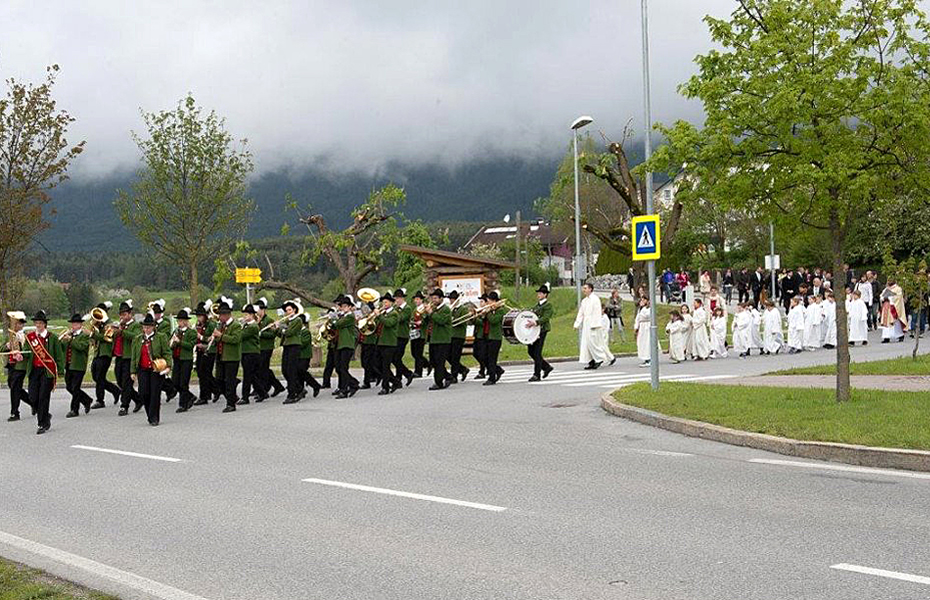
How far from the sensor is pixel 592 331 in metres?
24.9

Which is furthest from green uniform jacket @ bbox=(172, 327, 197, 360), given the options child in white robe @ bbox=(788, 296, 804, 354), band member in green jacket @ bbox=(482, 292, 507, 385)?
child in white robe @ bbox=(788, 296, 804, 354)

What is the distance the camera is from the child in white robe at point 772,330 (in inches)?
1160

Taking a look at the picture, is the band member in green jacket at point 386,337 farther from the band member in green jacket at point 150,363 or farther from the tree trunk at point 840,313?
the tree trunk at point 840,313

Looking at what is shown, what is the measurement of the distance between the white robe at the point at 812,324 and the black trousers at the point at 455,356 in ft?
39.2

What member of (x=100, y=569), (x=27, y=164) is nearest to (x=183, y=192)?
(x=27, y=164)

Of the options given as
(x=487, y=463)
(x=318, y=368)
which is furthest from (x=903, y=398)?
(x=318, y=368)

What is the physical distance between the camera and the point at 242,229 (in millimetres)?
39875

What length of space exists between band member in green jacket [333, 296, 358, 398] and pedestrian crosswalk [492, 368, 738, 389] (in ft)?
11.5

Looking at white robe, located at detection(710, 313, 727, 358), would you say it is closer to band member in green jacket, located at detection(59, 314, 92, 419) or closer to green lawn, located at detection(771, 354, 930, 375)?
green lawn, located at detection(771, 354, 930, 375)

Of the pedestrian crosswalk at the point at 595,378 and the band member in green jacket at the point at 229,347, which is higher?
the band member in green jacket at the point at 229,347

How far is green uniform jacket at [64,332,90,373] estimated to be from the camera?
733 inches

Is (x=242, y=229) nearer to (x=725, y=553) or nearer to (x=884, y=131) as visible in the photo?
(x=884, y=131)

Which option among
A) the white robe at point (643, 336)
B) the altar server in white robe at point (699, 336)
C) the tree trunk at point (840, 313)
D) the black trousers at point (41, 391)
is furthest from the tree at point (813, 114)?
the altar server in white robe at point (699, 336)

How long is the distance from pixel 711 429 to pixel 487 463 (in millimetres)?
3019
